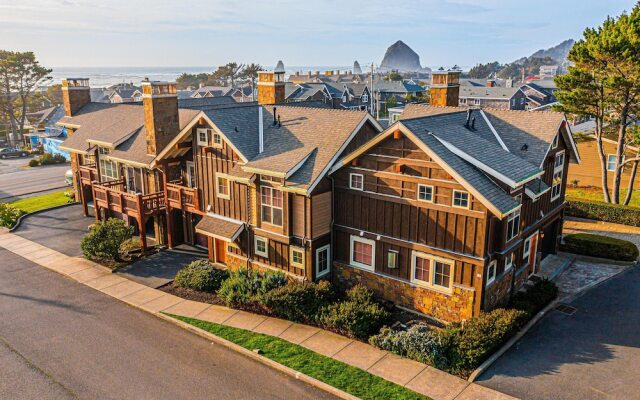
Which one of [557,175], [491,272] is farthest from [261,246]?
[557,175]

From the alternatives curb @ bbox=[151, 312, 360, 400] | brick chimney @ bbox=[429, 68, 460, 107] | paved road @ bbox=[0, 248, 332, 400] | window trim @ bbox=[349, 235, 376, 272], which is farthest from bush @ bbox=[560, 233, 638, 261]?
paved road @ bbox=[0, 248, 332, 400]

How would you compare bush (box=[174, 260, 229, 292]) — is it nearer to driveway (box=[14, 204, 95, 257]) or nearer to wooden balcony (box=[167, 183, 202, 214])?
wooden balcony (box=[167, 183, 202, 214])

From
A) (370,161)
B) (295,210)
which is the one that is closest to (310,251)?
(295,210)

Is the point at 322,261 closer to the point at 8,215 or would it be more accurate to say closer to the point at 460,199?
the point at 460,199

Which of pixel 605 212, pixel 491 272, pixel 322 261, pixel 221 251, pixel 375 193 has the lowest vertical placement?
pixel 221 251

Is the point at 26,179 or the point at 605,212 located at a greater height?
the point at 605,212

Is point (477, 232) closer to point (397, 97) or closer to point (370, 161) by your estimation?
point (370, 161)

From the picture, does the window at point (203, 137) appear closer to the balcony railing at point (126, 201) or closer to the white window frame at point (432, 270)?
the balcony railing at point (126, 201)

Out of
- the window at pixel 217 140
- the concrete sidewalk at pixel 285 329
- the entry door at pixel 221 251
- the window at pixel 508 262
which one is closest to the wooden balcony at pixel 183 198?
the entry door at pixel 221 251

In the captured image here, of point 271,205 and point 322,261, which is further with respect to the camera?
point 271,205
